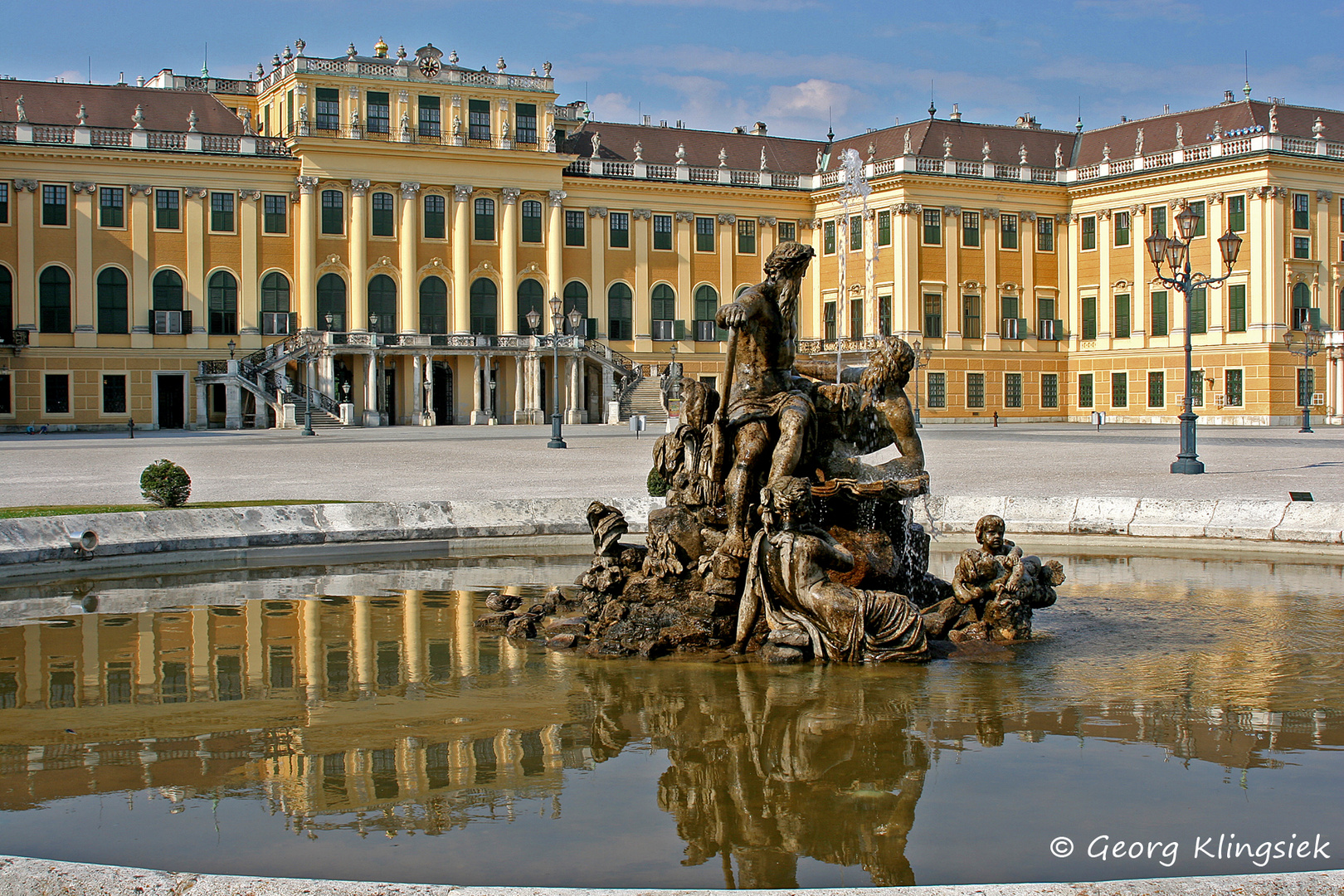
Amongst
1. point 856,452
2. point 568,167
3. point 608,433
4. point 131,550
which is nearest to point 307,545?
point 131,550

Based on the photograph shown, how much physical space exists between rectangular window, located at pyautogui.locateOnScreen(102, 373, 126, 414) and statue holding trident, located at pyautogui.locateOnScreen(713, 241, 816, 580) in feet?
168

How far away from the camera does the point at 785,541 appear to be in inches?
325

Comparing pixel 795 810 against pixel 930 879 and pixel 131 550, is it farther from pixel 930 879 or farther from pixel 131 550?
pixel 131 550

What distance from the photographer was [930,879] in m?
4.54

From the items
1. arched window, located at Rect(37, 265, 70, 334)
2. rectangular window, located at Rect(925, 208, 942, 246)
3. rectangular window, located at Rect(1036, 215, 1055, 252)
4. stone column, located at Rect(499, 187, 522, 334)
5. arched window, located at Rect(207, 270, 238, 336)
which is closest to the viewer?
arched window, located at Rect(37, 265, 70, 334)

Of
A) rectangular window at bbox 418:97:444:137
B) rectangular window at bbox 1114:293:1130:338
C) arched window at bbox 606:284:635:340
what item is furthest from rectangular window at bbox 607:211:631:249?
rectangular window at bbox 1114:293:1130:338

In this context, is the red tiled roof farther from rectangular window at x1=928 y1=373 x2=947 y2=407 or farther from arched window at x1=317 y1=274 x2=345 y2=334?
rectangular window at x1=928 y1=373 x2=947 y2=407

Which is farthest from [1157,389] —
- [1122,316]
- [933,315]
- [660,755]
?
[660,755]

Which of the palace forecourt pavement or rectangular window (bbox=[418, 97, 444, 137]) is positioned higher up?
rectangular window (bbox=[418, 97, 444, 137])

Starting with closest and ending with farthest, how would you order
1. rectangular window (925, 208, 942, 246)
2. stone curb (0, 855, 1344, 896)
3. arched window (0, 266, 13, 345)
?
stone curb (0, 855, 1344, 896), arched window (0, 266, 13, 345), rectangular window (925, 208, 942, 246)

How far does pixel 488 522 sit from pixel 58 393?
153 ft

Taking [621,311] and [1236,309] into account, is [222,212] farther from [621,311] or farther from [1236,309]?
[1236,309]

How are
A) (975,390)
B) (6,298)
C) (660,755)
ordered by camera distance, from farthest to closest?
1. (975,390)
2. (6,298)
3. (660,755)

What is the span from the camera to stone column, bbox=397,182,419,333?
2299 inches
